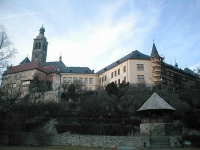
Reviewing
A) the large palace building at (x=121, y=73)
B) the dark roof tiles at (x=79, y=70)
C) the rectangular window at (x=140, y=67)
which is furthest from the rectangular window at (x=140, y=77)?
the dark roof tiles at (x=79, y=70)

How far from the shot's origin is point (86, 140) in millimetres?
23953

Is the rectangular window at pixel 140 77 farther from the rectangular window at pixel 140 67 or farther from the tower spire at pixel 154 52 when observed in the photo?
the tower spire at pixel 154 52

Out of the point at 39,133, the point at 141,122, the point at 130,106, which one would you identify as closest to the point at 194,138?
the point at 141,122

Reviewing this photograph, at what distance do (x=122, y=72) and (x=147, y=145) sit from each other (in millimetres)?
30888

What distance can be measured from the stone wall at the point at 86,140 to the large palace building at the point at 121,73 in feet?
63.9

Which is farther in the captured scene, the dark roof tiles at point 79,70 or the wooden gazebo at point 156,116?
the dark roof tiles at point 79,70

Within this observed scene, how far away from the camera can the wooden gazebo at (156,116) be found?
26.8m

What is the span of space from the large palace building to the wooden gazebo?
14978mm

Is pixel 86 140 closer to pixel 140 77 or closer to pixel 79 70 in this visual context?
pixel 140 77

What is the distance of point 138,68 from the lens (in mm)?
50062

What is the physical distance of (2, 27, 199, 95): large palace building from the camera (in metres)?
49.3

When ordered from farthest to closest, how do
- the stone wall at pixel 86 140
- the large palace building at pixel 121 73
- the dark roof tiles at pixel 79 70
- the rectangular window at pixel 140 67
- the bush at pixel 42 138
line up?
the dark roof tiles at pixel 79 70 → the rectangular window at pixel 140 67 → the large palace building at pixel 121 73 → the bush at pixel 42 138 → the stone wall at pixel 86 140

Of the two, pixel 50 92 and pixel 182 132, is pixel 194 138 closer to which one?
pixel 182 132

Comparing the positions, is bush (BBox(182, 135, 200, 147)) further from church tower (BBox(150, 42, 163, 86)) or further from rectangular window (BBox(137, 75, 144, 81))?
rectangular window (BBox(137, 75, 144, 81))
